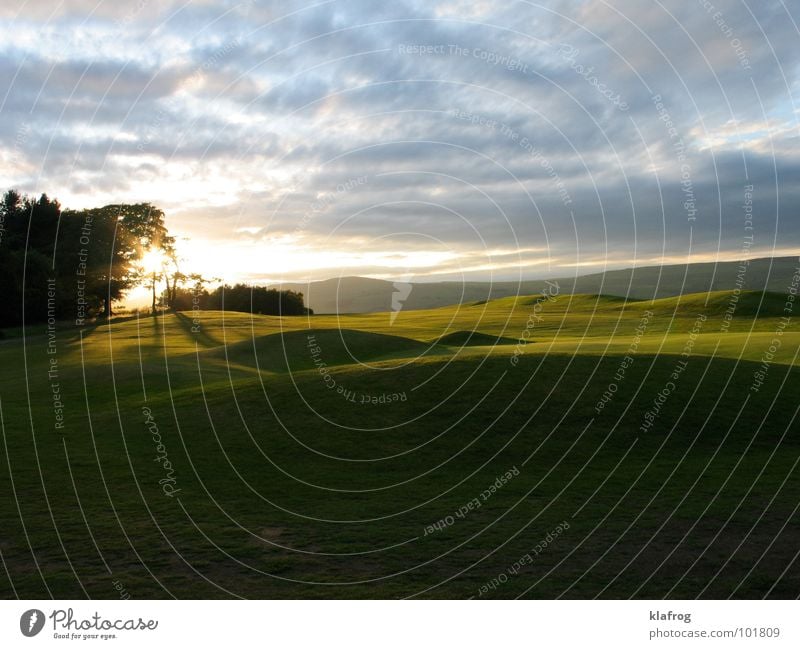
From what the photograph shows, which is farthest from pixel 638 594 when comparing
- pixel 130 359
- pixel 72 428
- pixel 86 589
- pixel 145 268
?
pixel 145 268

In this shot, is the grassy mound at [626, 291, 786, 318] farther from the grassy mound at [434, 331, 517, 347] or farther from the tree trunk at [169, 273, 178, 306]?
the tree trunk at [169, 273, 178, 306]

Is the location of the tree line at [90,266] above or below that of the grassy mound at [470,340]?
above

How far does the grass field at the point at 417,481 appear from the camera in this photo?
34.7 feet

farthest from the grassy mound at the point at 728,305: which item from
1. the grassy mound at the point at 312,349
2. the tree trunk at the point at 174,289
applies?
the tree trunk at the point at 174,289

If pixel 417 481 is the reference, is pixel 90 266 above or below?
above

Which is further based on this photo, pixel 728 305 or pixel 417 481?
pixel 728 305

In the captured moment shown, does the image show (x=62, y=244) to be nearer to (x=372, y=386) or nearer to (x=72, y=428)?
(x=72, y=428)

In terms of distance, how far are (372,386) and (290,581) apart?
14376mm

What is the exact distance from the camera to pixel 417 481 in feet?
55.0

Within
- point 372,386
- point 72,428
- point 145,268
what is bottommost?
point 72,428

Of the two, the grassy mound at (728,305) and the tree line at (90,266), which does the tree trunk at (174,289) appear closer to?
the tree line at (90,266)

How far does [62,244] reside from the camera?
71.5m

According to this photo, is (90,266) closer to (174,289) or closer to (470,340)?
(174,289)

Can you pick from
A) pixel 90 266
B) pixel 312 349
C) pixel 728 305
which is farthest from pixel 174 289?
pixel 728 305
